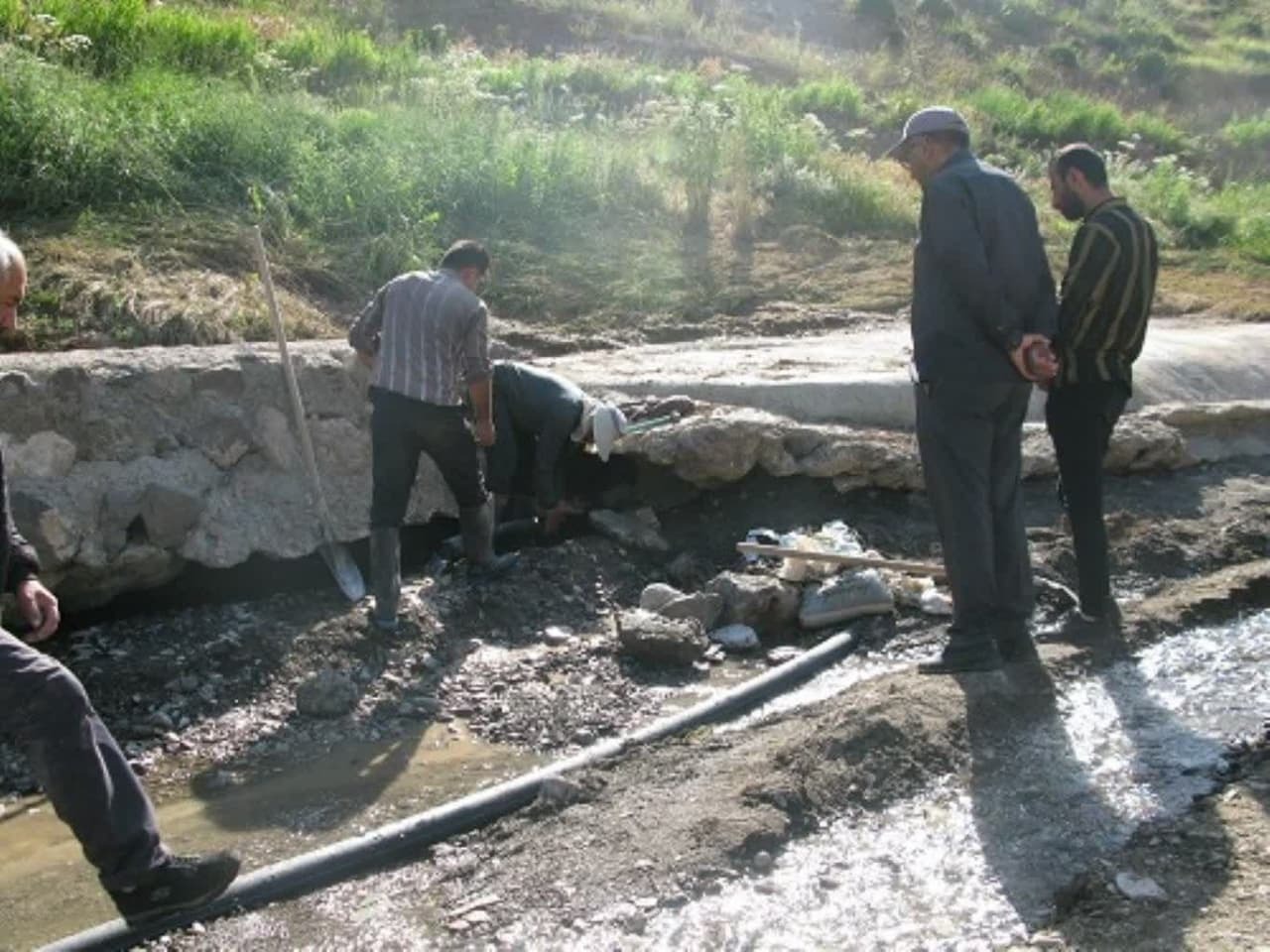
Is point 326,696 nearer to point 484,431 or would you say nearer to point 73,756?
point 484,431

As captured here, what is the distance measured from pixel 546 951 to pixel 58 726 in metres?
1.37

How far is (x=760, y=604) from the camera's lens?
23.9 feet

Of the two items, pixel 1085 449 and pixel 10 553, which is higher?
pixel 10 553

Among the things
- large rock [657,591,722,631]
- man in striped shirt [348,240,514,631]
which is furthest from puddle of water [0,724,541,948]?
large rock [657,591,722,631]

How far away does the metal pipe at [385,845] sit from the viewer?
4305 millimetres

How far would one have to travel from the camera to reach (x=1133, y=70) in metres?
32.6

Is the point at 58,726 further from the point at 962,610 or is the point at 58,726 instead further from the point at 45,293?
the point at 45,293

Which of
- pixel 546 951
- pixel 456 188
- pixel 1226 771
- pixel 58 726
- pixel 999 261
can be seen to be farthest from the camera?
pixel 456 188

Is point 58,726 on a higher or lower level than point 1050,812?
higher

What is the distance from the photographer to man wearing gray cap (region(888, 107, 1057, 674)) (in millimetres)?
5676

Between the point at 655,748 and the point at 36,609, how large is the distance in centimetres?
238

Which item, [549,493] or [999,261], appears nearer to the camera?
[999,261]

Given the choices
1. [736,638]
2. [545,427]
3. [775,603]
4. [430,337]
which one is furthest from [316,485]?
[775,603]

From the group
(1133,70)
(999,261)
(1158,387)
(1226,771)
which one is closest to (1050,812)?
(1226,771)
